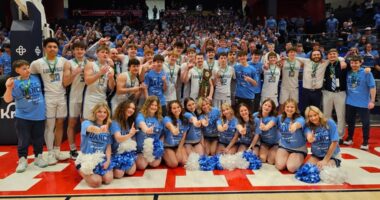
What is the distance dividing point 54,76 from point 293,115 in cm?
317

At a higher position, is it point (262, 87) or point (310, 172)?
point (262, 87)

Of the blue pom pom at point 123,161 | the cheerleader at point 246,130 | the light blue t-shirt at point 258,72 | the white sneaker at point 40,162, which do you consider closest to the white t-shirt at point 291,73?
the light blue t-shirt at point 258,72

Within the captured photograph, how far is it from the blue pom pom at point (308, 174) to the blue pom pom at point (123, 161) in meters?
1.98

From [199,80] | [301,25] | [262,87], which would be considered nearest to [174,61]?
[199,80]

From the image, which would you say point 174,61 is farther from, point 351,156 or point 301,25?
point 301,25

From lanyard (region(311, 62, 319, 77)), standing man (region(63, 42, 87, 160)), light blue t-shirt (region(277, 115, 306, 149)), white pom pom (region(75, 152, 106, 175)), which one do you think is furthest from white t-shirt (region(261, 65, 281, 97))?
white pom pom (region(75, 152, 106, 175))

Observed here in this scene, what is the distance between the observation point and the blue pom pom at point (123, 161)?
4238 mm

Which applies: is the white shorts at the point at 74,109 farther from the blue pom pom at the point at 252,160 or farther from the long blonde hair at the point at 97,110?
the blue pom pom at the point at 252,160

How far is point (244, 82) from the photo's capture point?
6090mm

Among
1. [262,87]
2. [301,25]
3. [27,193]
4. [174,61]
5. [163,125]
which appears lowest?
[27,193]

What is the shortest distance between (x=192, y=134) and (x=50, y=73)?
2.07 meters

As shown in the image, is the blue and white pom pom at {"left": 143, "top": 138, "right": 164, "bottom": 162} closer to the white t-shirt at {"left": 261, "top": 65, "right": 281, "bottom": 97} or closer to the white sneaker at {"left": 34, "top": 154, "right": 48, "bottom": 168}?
the white sneaker at {"left": 34, "top": 154, "right": 48, "bottom": 168}

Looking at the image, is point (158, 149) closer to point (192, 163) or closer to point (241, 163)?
point (192, 163)

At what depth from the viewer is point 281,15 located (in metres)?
23.3
